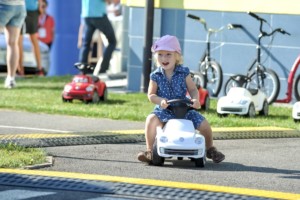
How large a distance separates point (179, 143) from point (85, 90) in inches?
231

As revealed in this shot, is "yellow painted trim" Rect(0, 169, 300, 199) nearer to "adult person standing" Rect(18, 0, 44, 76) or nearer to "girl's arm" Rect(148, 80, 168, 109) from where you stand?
"girl's arm" Rect(148, 80, 168, 109)

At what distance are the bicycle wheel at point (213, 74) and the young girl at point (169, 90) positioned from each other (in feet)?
19.9

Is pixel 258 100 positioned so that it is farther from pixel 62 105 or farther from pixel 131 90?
pixel 131 90

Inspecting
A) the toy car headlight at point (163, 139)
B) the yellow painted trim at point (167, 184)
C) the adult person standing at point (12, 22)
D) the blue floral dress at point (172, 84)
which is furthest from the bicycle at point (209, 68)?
the yellow painted trim at point (167, 184)

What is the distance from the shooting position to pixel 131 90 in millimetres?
17828

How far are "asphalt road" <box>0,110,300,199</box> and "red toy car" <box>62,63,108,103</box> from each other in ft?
8.50

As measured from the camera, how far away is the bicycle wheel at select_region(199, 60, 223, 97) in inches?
650

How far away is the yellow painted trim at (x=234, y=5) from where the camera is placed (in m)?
16.3

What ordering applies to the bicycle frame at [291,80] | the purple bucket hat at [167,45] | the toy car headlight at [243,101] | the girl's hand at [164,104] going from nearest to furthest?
the girl's hand at [164,104], the purple bucket hat at [167,45], the toy car headlight at [243,101], the bicycle frame at [291,80]

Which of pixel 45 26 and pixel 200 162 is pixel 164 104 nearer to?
pixel 200 162

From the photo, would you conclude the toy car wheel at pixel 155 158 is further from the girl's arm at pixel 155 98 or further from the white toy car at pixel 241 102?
the white toy car at pixel 241 102

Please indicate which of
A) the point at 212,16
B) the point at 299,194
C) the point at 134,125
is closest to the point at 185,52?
the point at 212,16

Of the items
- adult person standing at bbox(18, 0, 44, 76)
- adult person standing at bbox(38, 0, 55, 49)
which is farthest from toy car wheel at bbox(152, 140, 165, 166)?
adult person standing at bbox(38, 0, 55, 49)

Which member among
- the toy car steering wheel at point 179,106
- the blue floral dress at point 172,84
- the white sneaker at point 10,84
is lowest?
the white sneaker at point 10,84
